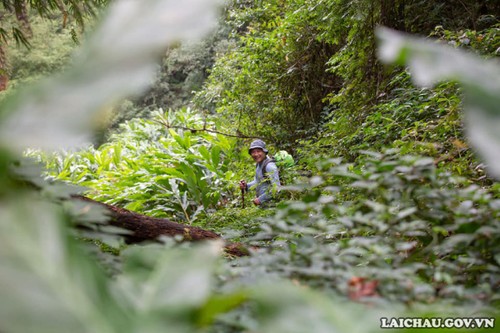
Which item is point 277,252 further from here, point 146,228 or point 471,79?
point 146,228

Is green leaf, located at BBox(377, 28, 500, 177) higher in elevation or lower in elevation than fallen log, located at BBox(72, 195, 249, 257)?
lower

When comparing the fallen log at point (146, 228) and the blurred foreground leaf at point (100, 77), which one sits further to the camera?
the fallen log at point (146, 228)

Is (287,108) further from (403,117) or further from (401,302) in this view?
(401,302)

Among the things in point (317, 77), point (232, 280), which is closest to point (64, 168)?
point (317, 77)

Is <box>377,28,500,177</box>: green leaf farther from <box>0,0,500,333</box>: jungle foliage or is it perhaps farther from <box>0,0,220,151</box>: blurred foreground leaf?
<box>0,0,220,151</box>: blurred foreground leaf

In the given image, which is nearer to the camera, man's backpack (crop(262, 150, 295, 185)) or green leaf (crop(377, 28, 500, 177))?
green leaf (crop(377, 28, 500, 177))

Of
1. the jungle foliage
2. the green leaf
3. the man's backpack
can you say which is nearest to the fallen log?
the jungle foliage

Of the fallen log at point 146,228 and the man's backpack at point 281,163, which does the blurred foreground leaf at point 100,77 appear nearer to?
the fallen log at point 146,228

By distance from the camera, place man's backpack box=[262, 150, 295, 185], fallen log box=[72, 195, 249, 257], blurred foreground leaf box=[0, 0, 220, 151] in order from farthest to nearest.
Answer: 1. man's backpack box=[262, 150, 295, 185]
2. fallen log box=[72, 195, 249, 257]
3. blurred foreground leaf box=[0, 0, 220, 151]

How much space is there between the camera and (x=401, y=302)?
59cm

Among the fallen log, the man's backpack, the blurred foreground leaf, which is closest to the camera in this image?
the blurred foreground leaf

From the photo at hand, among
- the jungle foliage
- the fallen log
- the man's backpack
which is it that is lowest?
the jungle foliage

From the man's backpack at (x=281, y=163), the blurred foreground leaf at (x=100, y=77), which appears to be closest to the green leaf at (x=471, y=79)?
the blurred foreground leaf at (x=100, y=77)

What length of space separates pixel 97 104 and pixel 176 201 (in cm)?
403
